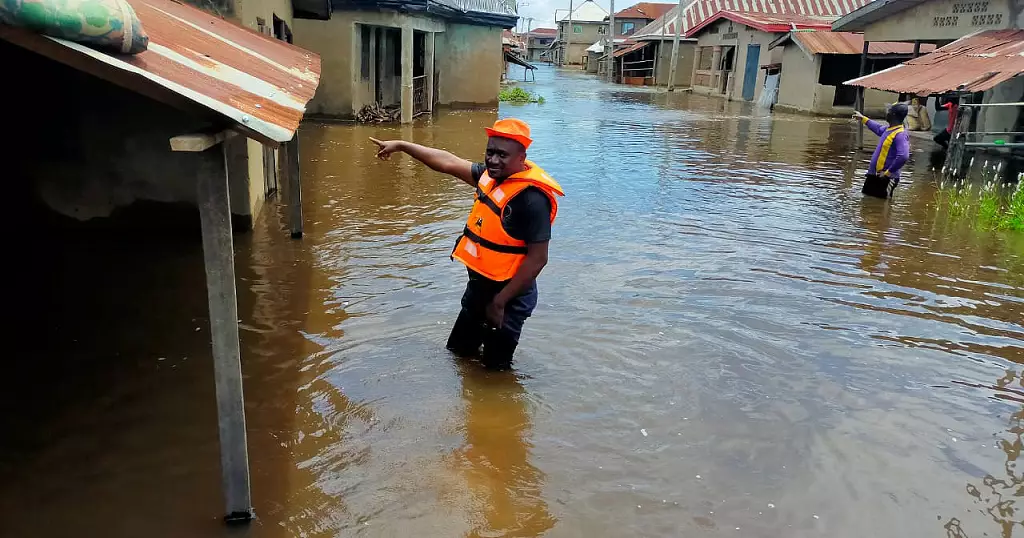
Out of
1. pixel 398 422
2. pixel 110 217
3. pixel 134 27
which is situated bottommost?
pixel 398 422

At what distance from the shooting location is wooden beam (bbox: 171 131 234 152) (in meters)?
2.53

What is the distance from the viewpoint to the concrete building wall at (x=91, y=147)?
21.5 ft

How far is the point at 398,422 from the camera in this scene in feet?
14.6

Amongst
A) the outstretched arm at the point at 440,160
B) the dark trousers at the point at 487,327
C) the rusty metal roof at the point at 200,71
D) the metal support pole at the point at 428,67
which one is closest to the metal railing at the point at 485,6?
the metal support pole at the point at 428,67

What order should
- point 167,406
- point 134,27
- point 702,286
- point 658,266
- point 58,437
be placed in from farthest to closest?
point 658,266
point 702,286
point 167,406
point 58,437
point 134,27

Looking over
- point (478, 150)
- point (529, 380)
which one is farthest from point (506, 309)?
point (478, 150)

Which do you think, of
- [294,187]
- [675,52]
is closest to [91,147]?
[294,187]

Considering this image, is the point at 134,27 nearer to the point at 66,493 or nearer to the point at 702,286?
the point at 66,493

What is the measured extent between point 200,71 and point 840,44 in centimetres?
2555

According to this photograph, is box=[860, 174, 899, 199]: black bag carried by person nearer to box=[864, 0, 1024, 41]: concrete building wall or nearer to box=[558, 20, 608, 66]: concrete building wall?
box=[864, 0, 1024, 41]: concrete building wall

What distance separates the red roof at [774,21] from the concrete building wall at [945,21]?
11.4 meters

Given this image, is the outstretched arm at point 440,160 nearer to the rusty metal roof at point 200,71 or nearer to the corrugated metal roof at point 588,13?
the rusty metal roof at point 200,71

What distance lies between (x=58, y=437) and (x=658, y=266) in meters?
5.48

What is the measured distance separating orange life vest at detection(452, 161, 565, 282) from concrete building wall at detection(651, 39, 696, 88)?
3930 centimetres
